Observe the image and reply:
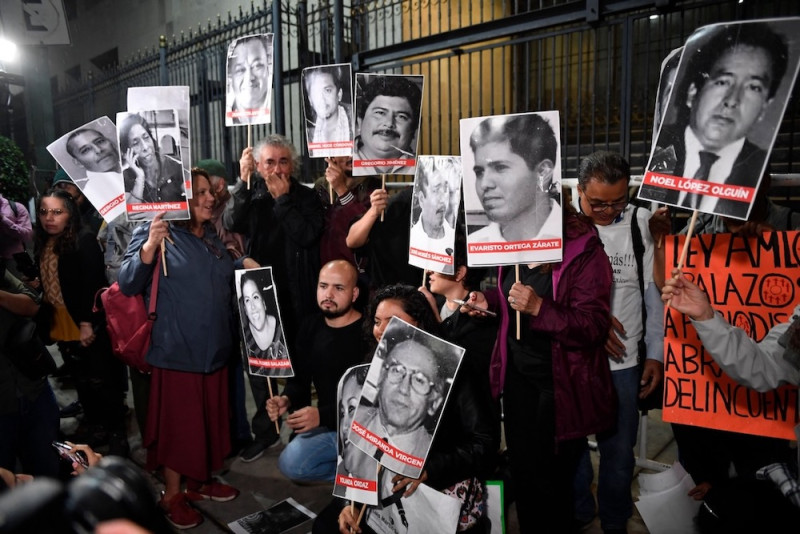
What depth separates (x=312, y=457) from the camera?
301 centimetres

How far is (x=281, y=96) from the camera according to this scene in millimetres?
6852

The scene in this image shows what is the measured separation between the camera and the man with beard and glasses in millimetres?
3023

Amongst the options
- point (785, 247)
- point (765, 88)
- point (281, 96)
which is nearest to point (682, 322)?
point (785, 247)

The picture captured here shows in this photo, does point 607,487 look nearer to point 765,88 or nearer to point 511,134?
point 511,134

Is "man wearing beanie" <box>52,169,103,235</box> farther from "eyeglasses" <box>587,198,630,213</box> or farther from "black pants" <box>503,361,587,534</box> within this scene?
"eyeglasses" <box>587,198,630,213</box>

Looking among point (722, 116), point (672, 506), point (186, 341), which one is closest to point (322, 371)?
point (186, 341)

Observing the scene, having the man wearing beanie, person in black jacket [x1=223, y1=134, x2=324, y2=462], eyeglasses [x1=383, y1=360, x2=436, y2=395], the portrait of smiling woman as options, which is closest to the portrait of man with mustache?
person in black jacket [x1=223, y1=134, x2=324, y2=462]

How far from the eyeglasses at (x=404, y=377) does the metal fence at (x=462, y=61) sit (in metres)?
2.51

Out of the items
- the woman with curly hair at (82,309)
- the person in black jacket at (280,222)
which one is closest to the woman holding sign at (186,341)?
the person in black jacket at (280,222)

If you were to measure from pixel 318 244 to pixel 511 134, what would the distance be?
182cm

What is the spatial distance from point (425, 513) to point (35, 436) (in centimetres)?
200

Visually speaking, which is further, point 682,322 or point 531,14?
point 531,14

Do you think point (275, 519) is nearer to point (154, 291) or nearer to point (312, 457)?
point (312, 457)

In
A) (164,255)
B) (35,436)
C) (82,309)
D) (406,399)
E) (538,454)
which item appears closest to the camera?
(406,399)
